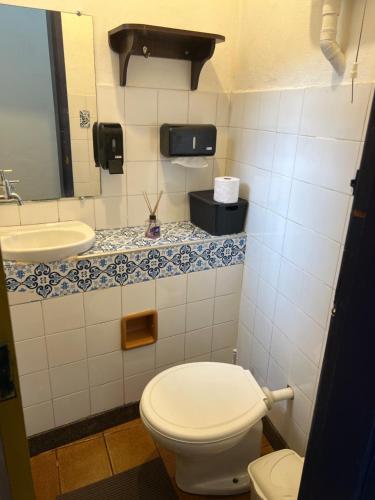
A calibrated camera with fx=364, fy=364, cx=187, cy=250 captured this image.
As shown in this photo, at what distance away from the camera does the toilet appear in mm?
1239

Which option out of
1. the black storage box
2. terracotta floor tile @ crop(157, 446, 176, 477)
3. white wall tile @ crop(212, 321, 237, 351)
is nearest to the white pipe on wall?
the black storage box

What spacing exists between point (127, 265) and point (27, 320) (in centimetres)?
45

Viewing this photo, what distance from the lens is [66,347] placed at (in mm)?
1557

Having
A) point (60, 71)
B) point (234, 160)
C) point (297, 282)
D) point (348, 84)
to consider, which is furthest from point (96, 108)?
point (297, 282)

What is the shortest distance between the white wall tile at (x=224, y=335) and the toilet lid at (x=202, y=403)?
15.4 inches

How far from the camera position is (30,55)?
1.44 meters

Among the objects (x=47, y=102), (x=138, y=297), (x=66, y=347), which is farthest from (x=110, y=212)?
(x=66, y=347)

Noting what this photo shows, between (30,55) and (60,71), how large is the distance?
119 millimetres

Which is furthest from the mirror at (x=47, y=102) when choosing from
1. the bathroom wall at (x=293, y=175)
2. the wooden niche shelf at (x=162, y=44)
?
the bathroom wall at (x=293, y=175)

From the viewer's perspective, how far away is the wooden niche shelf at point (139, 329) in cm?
166

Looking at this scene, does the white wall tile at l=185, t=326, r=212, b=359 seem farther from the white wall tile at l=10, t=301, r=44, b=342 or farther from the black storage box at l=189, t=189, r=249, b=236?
the white wall tile at l=10, t=301, r=44, b=342

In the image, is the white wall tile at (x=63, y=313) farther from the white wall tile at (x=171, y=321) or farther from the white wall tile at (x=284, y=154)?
the white wall tile at (x=284, y=154)

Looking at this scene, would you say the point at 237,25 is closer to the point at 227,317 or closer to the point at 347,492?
the point at 227,317

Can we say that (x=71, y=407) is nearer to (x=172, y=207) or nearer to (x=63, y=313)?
(x=63, y=313)
